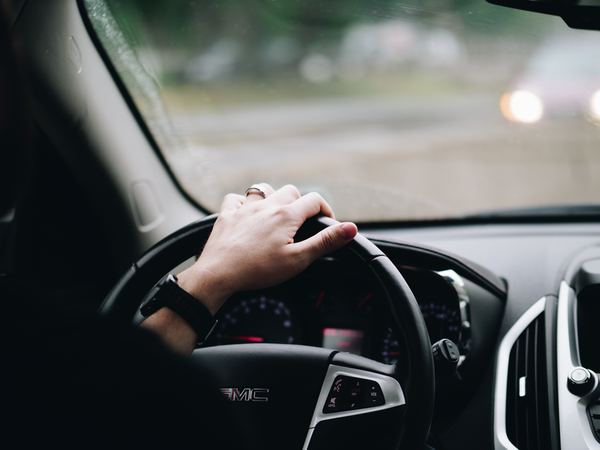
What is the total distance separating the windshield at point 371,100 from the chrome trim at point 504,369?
790 millimetres

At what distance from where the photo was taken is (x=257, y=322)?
2.79 m

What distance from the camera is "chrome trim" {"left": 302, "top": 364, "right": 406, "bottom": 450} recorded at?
1.74m

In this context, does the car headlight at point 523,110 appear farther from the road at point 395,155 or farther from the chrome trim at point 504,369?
the chrome trim at point 504,369

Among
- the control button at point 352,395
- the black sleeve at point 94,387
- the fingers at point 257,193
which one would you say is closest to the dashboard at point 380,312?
the fingers at point 257,193

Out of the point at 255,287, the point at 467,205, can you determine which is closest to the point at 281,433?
the point at 255,287

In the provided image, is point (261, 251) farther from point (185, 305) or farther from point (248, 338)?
point (248, 338)

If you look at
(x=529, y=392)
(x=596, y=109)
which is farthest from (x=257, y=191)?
(x=596, y=109)

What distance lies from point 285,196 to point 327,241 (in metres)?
0.21

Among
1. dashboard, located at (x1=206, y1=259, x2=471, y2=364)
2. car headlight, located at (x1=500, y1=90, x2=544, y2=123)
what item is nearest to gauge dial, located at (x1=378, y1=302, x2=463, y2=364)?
dashboard, located at (x1=206, y1=259, x2=471, y2=364)

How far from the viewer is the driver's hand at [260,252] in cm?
179

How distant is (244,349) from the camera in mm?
1980

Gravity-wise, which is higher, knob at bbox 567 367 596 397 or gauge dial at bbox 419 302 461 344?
gauge dial at bbox 419 302 461 344

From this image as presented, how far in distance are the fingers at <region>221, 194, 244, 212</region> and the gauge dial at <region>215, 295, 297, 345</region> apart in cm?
74

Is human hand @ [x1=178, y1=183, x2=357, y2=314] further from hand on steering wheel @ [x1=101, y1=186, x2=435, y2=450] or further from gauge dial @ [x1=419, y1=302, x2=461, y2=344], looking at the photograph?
gauge dial @ [x1=419, y1=302, x2=461, y2=344]
